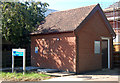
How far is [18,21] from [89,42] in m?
5.99

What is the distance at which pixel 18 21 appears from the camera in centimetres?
1594

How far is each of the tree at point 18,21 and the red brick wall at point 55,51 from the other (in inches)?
44.4

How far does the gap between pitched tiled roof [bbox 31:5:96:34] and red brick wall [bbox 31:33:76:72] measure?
49cm

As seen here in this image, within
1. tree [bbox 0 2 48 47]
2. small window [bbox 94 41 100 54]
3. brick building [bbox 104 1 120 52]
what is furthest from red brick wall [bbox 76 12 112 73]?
brick building [bbox 104 1 120 52]

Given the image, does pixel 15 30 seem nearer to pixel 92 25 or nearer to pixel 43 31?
pixel 43 31

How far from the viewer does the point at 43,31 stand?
15812 mm

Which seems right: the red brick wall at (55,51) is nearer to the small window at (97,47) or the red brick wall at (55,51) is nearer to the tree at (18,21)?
the tree at (18,21)

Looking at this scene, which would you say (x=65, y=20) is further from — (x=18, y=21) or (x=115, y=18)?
(x=115, y=18)

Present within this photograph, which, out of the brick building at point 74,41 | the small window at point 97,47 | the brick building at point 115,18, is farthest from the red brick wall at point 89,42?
the brick building at point 115,18

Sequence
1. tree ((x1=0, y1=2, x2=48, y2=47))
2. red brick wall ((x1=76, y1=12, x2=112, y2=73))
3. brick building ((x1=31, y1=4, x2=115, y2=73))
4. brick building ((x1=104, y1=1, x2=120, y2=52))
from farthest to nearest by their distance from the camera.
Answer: brick building ((x1=104, y1=1, x2=120, y2=52)) → tree ((x1=0, y1=2, x2=48, y2=47)) → red brick wall ((x1=76, y1=12, x2=112, y2=73)) → brick building ((x1=31, y1=4, x2=115, y2=73))

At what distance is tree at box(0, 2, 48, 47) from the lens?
15352 mm

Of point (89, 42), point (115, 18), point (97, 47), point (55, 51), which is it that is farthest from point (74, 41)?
point (115, 18)

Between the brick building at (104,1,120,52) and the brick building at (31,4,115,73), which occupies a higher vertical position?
the brick building at (104,1,120,52)

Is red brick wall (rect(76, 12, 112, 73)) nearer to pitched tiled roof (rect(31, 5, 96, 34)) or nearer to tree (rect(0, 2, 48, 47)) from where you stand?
pitched tiled roof (rect(31, 5, 96, 34))
